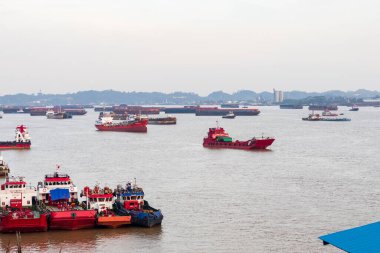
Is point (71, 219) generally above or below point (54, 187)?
below

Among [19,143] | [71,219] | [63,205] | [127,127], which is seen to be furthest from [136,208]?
[127,127]

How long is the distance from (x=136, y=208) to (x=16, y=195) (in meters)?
7.25

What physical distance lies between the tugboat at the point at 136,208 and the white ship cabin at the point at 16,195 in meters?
5.23

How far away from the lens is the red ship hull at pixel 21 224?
34531mm

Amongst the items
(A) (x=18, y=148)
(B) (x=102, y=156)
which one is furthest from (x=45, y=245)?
(A) (x=18, y=148)

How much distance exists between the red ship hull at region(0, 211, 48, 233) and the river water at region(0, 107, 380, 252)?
51 cm

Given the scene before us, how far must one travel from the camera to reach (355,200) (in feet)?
146

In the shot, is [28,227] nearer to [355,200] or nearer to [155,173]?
[355,200]

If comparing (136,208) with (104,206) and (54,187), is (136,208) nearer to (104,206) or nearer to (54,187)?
(104,206)

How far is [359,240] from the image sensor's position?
57.3 ft

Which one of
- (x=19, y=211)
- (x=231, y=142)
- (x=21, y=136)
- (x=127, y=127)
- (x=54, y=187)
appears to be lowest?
(x=127, y=127)

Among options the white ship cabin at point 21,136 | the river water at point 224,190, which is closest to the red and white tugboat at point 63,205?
the river water at point 224,190

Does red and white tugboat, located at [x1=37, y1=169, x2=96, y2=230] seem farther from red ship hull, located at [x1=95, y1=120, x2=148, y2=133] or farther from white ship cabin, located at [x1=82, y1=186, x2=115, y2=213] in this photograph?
red ship hull, located at [x1=95, y1=120, x2=148, y2=133]

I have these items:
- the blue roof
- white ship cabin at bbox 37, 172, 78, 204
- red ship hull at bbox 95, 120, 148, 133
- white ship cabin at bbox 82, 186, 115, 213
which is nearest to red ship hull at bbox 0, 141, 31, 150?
red ship hull at bbox 95, 120, 148, 133
